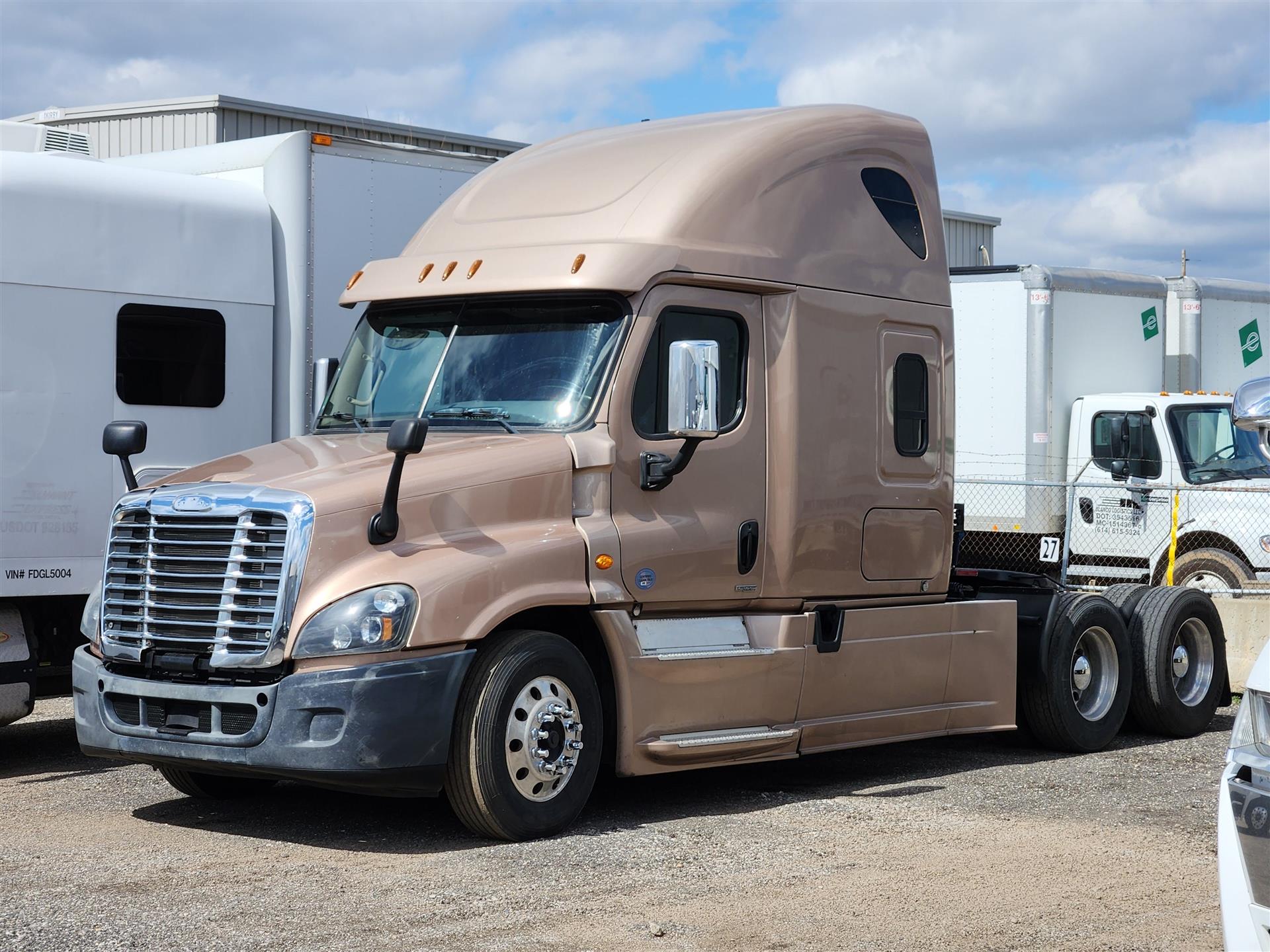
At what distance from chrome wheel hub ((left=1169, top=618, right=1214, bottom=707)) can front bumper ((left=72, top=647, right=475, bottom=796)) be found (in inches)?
245

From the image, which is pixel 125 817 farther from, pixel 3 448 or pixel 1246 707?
pixel 1246 707

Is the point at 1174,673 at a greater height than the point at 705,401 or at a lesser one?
lesser

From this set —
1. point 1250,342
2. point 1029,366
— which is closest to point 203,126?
point 1029,366

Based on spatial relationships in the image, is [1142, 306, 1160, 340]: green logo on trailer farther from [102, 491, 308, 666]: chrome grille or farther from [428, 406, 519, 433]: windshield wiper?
[102, 491, 308, 666]: chrome grille

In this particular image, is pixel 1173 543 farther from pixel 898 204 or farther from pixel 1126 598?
pixel 898 204

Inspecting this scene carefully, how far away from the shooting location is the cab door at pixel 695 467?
8.03 m

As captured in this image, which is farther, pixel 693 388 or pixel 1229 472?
pixel 1229 472

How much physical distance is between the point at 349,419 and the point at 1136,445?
10302 millimetres

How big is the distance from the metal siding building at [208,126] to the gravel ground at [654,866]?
26.0 feet

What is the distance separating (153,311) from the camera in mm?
9789

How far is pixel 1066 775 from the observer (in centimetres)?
973

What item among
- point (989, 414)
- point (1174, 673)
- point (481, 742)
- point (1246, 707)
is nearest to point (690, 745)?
point (481, 742)

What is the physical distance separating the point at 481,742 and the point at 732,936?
67.9 inches

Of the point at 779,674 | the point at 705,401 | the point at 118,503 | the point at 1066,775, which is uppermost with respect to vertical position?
the point at 705,401
